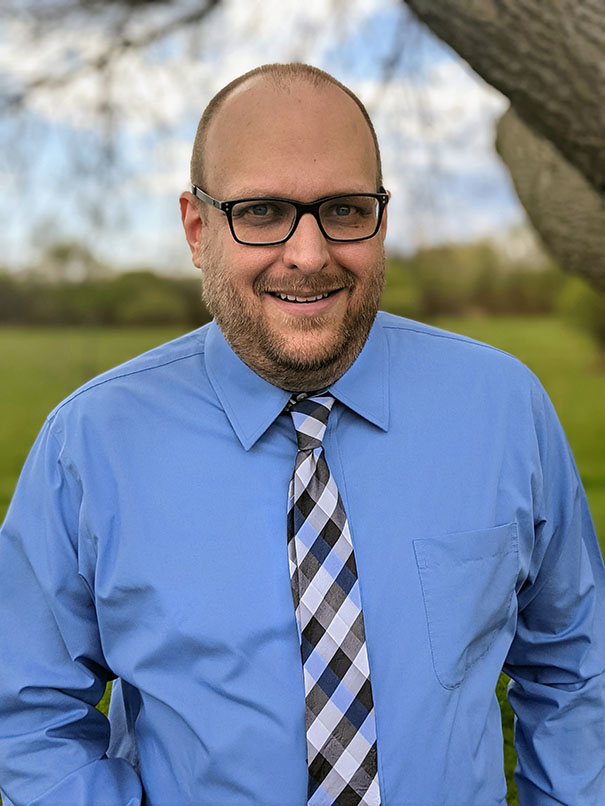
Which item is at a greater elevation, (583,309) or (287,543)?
(287,543)

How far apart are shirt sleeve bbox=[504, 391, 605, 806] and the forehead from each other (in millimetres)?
551

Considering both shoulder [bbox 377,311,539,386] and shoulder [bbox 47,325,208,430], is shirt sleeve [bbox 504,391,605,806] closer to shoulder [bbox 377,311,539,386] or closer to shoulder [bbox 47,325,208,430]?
shoulder [bbox 377,311,539,386]

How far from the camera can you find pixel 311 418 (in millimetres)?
1479

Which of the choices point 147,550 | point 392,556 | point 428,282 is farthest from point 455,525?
point 428,282

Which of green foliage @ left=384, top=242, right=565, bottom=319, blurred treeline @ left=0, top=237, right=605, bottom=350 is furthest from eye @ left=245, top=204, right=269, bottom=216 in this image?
green foliage @ left=384, top=242, right=565, bottom=319

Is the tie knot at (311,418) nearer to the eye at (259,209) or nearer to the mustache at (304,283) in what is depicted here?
the mustache at (304,283)

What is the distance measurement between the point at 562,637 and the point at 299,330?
28.4 inches

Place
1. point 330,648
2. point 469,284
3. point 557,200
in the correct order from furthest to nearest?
point 469,284
point 557,200
point 330,648

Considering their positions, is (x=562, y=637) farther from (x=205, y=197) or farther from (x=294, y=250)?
(x=205, y=197)

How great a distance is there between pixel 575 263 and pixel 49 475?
267 centimetres

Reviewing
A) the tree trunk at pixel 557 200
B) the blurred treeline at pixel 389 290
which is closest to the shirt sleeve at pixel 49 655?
the tree trunk at pixel 557 200

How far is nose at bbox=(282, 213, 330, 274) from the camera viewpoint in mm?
1419

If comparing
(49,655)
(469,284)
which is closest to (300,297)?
(49,655)

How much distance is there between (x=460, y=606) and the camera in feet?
4.68
